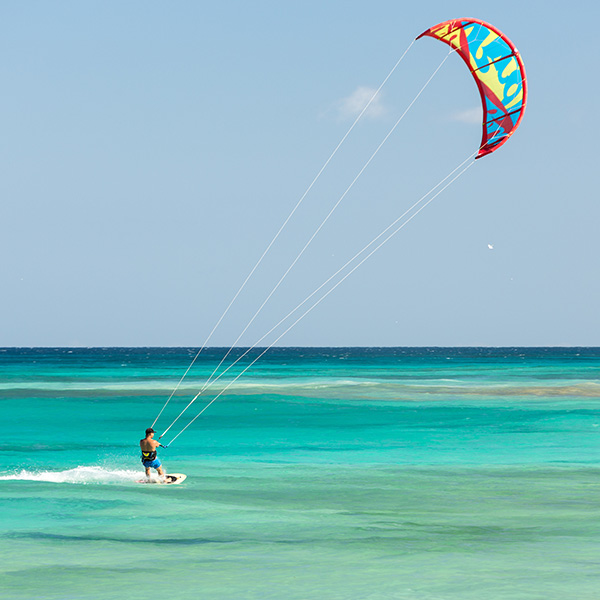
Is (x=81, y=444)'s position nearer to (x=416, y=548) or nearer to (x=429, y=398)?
(x=416, y=548)

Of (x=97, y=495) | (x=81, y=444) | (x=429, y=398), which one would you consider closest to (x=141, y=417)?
(x=81, y=444)

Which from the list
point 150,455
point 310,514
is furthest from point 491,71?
point 150,455

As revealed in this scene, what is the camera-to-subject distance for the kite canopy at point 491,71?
16.3 meters

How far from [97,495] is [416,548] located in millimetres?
6057

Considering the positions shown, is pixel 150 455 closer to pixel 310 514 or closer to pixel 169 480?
pixel 169 480

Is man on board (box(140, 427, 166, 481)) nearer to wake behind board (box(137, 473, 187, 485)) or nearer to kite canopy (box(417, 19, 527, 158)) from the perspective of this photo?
wake behind board (box(137, 473, 187, 485))

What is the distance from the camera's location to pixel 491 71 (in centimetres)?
1669

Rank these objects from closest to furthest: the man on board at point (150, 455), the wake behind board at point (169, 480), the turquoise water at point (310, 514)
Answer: the turquoise water at point (310, 514) → the wake behind board at point (169, 480) → the man on board at point (150, 455)

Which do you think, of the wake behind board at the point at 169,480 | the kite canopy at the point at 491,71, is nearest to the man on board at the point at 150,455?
the wake behind board at the point at 169,480

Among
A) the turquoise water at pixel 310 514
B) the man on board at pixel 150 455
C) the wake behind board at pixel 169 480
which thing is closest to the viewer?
the turquoise water at pixel 310 514

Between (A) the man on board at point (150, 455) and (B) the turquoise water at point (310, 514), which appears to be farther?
(A) the man on board at point (150, 455)

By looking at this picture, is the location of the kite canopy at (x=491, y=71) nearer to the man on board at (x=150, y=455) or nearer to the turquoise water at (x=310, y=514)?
the turquoise water at (x=310, y=514)

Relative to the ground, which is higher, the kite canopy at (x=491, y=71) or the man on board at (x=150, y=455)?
the kite canopy at (x=491, y=71)

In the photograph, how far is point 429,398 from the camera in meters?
44.2
